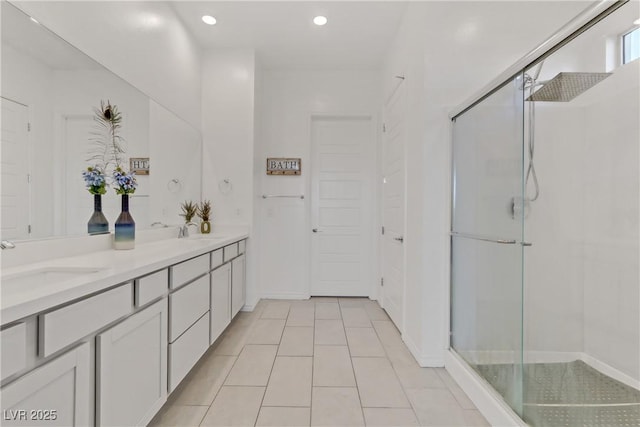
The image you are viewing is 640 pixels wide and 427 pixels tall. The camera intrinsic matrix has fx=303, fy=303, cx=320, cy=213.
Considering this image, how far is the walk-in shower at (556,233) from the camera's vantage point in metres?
1.64

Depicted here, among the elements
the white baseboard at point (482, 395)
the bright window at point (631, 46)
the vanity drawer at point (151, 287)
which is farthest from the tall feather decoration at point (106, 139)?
the bright window at point (631, 46)

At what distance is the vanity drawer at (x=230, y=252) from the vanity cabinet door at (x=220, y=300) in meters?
Answer: 0.06

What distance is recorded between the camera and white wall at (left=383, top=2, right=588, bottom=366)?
84.6 inches

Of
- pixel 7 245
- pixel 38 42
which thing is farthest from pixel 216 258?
pixel 38 42

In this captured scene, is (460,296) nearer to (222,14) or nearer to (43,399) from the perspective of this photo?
(43,399)

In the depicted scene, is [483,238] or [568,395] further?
[483,238]

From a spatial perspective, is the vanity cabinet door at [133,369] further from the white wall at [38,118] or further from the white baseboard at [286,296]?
the white baseboard at [286,296]

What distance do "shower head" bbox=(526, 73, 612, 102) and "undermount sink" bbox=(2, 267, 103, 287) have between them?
2.51 metres

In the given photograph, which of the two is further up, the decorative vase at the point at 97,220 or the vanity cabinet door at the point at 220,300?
the decorative vase at the point at 97,220

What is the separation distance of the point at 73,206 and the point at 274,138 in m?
2.54

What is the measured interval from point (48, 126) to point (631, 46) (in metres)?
3.42

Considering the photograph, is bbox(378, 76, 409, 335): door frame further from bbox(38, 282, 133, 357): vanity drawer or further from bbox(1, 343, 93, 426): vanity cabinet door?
bbox(1, 343, 93, 426): vanity cabinet door

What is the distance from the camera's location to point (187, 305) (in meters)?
1.83

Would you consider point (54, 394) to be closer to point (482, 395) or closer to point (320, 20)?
point (482, 395)
